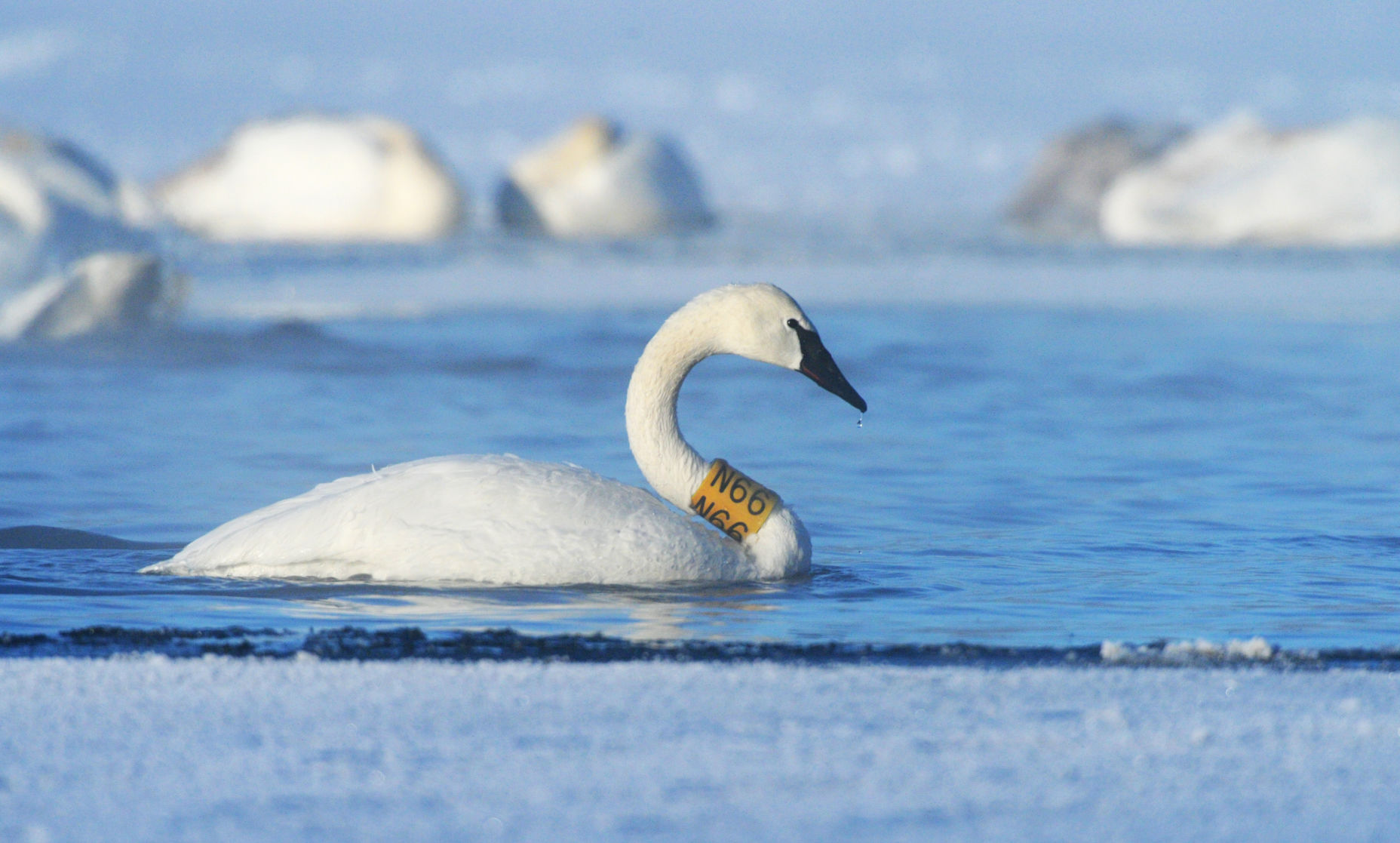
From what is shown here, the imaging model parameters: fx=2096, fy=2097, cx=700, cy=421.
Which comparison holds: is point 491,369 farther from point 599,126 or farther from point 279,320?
point 599,126

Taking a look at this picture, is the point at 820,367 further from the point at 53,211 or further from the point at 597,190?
the point at 597,190

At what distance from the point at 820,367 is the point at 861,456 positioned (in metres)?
3.49

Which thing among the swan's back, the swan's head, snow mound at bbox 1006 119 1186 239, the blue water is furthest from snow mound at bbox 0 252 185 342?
snow mound at bbox 1006 119 1186 239

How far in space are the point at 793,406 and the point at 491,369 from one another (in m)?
2.70

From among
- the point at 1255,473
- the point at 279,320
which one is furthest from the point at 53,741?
the point at 279,320

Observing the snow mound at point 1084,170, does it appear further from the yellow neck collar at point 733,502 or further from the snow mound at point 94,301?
the yellow neck collar at point 733,502

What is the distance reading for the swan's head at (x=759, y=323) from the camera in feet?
24.6

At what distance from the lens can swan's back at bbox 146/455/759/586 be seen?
678 cm

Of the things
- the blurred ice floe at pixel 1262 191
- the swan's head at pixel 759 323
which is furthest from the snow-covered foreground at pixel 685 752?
the blurred ice floe at pixel 1262 191

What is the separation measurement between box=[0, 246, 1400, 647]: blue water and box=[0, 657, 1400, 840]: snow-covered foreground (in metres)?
0.95

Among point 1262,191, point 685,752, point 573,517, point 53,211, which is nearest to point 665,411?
point 573,517

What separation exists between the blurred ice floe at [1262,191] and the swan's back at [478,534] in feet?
83.8

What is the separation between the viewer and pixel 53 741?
4.49 metres

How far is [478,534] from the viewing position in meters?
6.77
